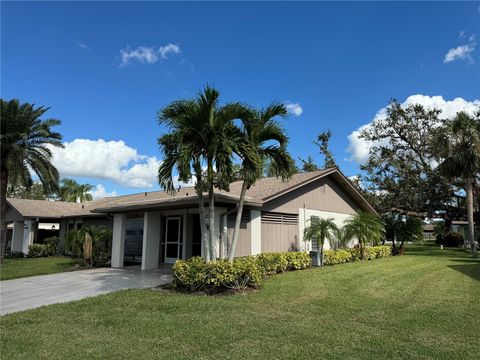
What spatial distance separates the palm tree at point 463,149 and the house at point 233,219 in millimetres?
9682

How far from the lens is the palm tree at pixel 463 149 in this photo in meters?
22.8

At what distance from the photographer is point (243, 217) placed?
14297 millimetres

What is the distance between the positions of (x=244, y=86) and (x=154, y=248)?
26.3 ft

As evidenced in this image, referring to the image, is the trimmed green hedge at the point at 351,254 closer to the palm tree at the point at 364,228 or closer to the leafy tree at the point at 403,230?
the palm tree at the point at 364,228

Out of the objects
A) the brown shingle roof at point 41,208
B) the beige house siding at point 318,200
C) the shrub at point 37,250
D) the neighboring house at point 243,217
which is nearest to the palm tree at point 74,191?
the brown shingle roof at point 41,208

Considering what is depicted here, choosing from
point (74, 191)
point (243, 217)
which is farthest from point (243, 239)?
point (74, 191)

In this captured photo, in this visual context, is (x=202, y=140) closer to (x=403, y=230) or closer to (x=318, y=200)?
(x=318, y=200)

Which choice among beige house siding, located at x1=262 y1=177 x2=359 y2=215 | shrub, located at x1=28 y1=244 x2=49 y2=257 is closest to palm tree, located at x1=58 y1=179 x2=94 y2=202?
shrub, located at x1=28 y1=244 x2=49 y2=257

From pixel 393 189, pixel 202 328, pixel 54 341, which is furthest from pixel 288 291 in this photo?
pixel 393 189

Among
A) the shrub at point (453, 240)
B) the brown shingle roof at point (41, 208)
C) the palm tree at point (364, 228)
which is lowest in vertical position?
the shrub at point (453, 240)

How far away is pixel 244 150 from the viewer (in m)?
10.4

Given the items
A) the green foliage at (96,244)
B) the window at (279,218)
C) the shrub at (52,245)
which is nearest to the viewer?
the window at (279,218)

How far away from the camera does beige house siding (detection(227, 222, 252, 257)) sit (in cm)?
1387

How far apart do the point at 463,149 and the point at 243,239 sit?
1725 centimetres
